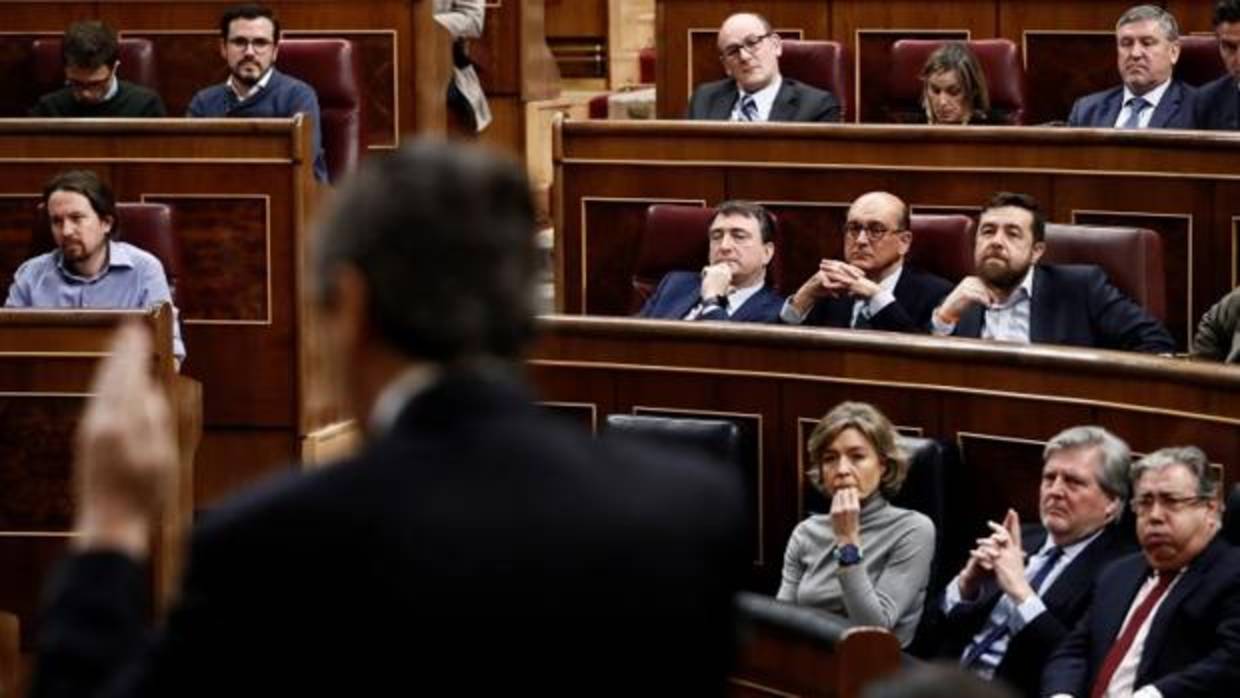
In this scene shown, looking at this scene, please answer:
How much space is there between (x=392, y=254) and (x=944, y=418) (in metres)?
2.91

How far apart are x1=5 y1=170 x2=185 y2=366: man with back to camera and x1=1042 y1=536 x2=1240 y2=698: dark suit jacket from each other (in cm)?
196

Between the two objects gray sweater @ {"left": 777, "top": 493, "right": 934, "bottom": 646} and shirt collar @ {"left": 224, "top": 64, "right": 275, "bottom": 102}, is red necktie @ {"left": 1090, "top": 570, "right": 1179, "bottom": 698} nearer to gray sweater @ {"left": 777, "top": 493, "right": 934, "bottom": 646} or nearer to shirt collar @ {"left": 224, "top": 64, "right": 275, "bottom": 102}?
gray sweater @ {"left": 777, "top": 493, "right": 934, "bottom": 646}

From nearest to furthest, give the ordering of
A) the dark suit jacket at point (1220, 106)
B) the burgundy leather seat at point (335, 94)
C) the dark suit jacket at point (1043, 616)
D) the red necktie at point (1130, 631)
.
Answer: the red necktie at point (1130, 631), the dark suit jacket at point (1043, 616), the dark suit jacket at point (1220, 106), the burgundy leather seat at point (335, 94)

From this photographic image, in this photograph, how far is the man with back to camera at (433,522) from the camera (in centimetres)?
116

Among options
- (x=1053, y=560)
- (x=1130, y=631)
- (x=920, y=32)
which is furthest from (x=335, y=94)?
(x=1130, y=631)

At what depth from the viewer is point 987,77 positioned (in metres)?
5.66

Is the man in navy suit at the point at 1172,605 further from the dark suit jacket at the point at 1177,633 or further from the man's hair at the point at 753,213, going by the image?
the man's hair at the point at 753,213

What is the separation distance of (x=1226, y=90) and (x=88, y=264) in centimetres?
219

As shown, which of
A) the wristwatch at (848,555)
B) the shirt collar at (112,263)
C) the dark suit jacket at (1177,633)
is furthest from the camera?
the shirt collar at (112,263)

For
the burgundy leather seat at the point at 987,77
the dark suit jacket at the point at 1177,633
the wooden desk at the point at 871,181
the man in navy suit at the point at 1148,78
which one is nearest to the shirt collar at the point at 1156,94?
the man in navy suit at the point at 1148,78

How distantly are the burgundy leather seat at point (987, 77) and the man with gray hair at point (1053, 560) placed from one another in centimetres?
205

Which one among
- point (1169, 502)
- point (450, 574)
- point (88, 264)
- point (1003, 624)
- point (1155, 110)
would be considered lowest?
point (1003, 624)

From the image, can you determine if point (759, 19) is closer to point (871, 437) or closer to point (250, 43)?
point (250, 43)

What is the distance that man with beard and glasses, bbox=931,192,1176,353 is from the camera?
439 centimetres
